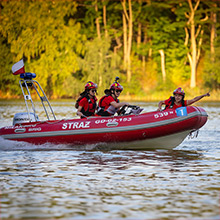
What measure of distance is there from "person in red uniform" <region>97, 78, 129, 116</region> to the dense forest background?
33.8 metres

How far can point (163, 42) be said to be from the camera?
57094 millimetres

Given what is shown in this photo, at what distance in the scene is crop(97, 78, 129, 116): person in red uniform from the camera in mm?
13977

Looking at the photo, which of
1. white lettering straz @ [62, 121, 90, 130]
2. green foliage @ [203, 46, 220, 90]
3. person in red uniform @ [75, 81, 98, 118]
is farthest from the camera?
green foliage @ [203, 46, 220, 90]

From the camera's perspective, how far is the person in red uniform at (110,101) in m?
14.0

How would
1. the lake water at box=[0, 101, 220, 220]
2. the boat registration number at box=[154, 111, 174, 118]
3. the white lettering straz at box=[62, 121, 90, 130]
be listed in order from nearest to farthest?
the lake water at box=[0, 101, 220, 220], the boat registration number at box=[154, 111, 174, 118], the white lettering straz at box=[62, 121, 90, 130]

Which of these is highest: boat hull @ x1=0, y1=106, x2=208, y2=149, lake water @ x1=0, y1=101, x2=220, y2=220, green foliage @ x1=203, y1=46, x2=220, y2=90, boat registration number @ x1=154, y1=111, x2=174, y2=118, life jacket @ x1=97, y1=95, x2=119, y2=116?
green foliage @ x1=203, y1=46, x2=220, y2=90

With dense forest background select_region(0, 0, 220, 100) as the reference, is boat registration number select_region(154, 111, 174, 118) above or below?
below

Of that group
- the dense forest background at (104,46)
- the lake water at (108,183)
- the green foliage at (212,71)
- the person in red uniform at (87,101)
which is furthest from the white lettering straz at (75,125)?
the green foliage at (212,71)

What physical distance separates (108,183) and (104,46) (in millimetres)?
41131

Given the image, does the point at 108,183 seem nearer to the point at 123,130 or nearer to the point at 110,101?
the point at 123,130

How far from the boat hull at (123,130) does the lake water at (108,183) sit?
257 mm

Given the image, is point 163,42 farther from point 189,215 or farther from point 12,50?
point 189,215

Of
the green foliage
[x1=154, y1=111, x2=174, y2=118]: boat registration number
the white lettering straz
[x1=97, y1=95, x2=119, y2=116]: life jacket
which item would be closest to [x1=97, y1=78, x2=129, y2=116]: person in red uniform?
[x1=97, y1=95, x2=119, y2=116]: life jacket

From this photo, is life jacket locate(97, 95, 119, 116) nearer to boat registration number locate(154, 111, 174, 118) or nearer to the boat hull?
the boat hull
